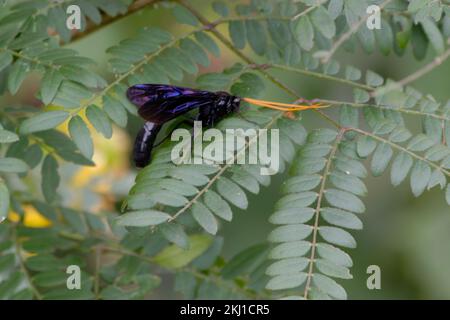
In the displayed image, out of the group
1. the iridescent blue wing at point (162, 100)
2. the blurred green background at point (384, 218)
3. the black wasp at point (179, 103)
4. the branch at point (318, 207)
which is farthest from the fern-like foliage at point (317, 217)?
the blurred green background at point (384, 218)

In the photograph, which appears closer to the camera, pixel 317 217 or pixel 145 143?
pixel 317 217

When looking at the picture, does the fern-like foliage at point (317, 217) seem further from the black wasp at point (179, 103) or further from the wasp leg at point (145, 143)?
the wasp leg at point (145, 143)

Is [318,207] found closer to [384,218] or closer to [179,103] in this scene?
[179,103]

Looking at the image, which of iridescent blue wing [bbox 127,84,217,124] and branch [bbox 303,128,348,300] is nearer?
branch [bbox 303,128,348,300]

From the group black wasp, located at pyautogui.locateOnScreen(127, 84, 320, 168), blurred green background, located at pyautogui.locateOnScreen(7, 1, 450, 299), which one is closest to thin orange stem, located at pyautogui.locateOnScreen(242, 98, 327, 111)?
black wasp, located at pyautogui.locateOnScreen(127, 84, 320, 168)

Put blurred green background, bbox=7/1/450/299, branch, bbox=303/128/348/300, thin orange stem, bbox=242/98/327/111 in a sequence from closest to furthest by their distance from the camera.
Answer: branch, bbox=303/128/348/300, thin orange stem, bbox=242/98/327/111, blurred green background, bbox=7/1/450/299

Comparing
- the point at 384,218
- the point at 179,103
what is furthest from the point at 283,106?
the point at 384,218

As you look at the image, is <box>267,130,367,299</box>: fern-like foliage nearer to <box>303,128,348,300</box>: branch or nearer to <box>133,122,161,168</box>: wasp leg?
<box>303,128,348,300</box>: branch
